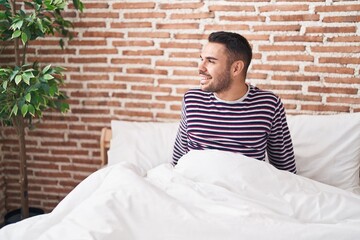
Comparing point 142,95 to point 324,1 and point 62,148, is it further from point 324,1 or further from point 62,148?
point 324,1

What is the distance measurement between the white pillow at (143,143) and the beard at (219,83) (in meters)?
0.45

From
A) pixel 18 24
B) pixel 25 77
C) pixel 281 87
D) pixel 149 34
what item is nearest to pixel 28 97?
pixel 25 77

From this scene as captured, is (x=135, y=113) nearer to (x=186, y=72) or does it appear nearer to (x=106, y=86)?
(x=106, y=86)

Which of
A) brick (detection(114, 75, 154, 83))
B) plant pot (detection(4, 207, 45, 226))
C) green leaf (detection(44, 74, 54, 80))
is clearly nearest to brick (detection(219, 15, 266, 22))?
brick (detection(114, 75, 154, 83))

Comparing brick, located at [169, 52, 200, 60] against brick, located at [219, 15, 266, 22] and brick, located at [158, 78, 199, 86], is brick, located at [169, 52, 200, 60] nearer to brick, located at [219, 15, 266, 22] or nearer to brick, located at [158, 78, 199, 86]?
brick, located at [158, 78, 199, 86]

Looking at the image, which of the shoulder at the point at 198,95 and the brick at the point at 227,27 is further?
the brick at the point at 227,27

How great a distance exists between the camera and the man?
174 centimetres

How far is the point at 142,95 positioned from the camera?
7.48 ft

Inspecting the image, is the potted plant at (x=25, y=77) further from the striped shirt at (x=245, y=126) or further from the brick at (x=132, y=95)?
the striped shirt at (x=245, y=126)

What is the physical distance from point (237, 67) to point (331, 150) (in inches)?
26.9

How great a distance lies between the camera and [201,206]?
1.33 metres

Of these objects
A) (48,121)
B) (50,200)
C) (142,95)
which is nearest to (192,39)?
(142,95)

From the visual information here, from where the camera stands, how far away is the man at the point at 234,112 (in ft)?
5.69

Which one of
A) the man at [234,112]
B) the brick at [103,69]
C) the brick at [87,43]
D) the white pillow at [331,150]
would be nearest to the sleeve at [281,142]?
the man at [234,112]
